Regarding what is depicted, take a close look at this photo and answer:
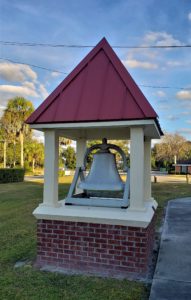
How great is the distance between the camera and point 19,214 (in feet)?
29.6

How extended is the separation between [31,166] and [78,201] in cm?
4754

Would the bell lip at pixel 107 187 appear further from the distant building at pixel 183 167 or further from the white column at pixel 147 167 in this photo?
the distant building at pixel 183 167

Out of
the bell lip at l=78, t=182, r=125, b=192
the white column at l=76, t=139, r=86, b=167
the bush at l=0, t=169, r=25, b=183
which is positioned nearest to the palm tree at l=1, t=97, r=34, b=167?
the bush at l=0, t=169, r=25, b=183

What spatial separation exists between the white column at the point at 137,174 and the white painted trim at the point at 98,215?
5.3 inches

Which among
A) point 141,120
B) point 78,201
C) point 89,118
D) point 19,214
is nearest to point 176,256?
point 78,201

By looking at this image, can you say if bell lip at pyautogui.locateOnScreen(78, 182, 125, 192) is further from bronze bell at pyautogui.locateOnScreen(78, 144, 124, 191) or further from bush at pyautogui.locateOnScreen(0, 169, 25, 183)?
bush at pyautogui.locateOnScreen(0, 169, 25, 183)

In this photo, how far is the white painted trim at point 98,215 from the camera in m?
3.87

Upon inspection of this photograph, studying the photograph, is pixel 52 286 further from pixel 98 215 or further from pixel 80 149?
pixel 80 149

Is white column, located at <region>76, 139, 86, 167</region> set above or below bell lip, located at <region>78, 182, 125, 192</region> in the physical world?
above

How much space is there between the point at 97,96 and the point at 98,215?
173 centimetres

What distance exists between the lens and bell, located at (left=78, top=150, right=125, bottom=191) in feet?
14.5

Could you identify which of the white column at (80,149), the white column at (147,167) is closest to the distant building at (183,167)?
the white column at (147,167)

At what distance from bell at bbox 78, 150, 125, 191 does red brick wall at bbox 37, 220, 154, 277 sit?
24.6 inches

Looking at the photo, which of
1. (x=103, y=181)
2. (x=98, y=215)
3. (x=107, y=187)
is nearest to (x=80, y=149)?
(x=103, y=181)
